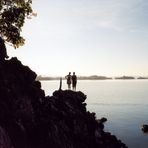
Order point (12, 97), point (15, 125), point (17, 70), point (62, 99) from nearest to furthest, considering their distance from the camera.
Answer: point (15, 125) < point (12, 97) < point (17, 70) < point (62, 99)

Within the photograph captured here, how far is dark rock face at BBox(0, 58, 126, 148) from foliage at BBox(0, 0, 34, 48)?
3.55m

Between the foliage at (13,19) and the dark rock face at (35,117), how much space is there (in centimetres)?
355

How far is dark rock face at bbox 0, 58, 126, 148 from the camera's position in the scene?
2877 cm

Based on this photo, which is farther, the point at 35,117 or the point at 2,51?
the point at 2,51

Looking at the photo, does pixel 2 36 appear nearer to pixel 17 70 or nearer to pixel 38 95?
pixel 17 70

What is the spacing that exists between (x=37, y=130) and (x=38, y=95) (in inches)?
218

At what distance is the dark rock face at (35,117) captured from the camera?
28.8 meters

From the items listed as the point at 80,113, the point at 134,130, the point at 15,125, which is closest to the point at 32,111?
the point at 15,125

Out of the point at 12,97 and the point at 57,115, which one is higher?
the point at 12,97

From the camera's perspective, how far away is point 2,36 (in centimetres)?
3794

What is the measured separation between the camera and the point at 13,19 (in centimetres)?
3800

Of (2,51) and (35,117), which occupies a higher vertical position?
(2,51)

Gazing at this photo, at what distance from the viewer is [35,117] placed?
33.3 metres

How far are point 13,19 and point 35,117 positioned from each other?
1245 cm
